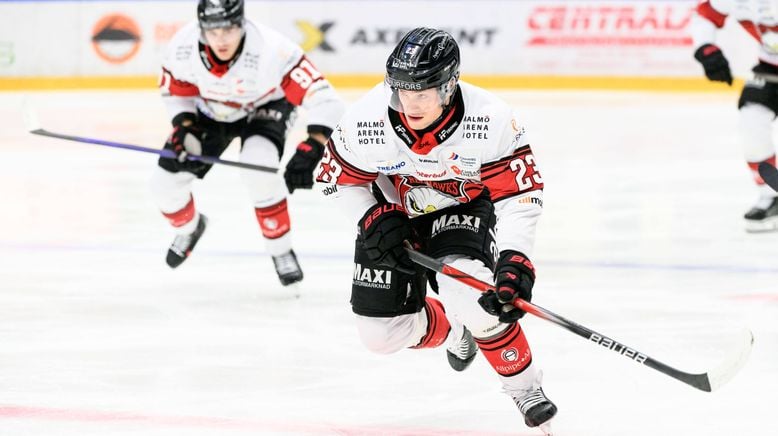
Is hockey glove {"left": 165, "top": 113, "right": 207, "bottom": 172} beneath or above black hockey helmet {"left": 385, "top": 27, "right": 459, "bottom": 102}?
beneath

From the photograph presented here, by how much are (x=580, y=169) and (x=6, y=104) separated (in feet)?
18.6

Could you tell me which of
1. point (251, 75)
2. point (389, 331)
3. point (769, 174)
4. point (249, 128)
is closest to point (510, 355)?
point (389, 331)

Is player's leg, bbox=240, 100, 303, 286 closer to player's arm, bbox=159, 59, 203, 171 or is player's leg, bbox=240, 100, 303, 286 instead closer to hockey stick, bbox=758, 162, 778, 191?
player's arm, bbox=159, 59, 203, 171

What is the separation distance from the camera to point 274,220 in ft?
16.4

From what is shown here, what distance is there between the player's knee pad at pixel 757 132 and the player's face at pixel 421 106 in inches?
140

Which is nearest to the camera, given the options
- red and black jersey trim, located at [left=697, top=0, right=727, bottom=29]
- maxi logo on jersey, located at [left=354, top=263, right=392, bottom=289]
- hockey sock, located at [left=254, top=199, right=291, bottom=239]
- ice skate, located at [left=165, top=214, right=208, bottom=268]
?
maxi logo on jersey, located at [left=354, top=263, right=392, bottom=289]

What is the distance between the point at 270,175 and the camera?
493 cm

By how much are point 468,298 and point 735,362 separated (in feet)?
2.22

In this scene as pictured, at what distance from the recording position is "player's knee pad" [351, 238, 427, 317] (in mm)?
3377

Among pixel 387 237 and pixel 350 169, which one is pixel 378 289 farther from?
pixel 350 169

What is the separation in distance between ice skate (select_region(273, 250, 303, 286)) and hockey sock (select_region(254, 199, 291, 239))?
0.31 feet

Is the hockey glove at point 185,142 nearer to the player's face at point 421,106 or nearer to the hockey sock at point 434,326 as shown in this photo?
the hockey sock at point 434,326

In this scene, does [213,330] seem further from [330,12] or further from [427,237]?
[330,12]

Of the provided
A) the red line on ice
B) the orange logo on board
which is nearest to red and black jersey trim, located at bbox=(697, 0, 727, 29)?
the red line on ice
